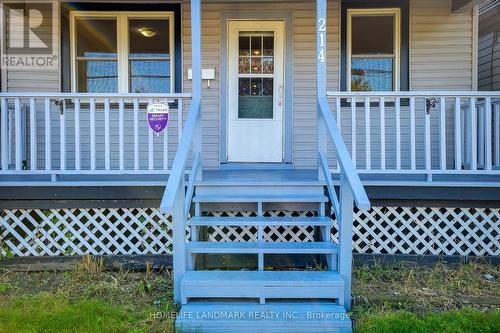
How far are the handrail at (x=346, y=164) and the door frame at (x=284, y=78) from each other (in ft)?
5.18

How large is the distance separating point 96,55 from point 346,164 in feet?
13.4

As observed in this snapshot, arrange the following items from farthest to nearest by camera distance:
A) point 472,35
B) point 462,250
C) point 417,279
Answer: point 472,35 → point 462,250 → point 417,279

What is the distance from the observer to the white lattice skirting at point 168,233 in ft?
14.7

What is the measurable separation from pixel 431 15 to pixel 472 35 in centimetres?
62

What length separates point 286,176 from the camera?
16.3 ft

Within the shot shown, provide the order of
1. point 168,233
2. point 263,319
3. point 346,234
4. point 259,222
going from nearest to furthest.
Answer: point 263,319 → point 346,234 → point 259,222 → point 168,233

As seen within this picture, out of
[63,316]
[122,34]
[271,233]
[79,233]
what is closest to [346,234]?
[271,233]

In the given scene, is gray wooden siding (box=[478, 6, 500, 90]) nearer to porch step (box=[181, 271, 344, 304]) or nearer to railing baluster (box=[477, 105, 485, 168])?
railing baluster (box=[477, 105, 485, 168])

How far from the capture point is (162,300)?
11.9ft

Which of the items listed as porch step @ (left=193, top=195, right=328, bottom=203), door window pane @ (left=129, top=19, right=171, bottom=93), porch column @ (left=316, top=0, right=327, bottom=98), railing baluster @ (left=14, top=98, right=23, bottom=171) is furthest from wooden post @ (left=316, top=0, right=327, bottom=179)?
railing baluster @ (left=14, top=98, right=23, bottom=171)

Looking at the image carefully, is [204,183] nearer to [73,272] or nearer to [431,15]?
[73,272]

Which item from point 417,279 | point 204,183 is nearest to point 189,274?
point 204,183

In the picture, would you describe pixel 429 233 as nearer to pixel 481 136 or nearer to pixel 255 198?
pixel 481 136

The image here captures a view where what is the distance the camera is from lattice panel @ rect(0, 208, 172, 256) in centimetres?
446
